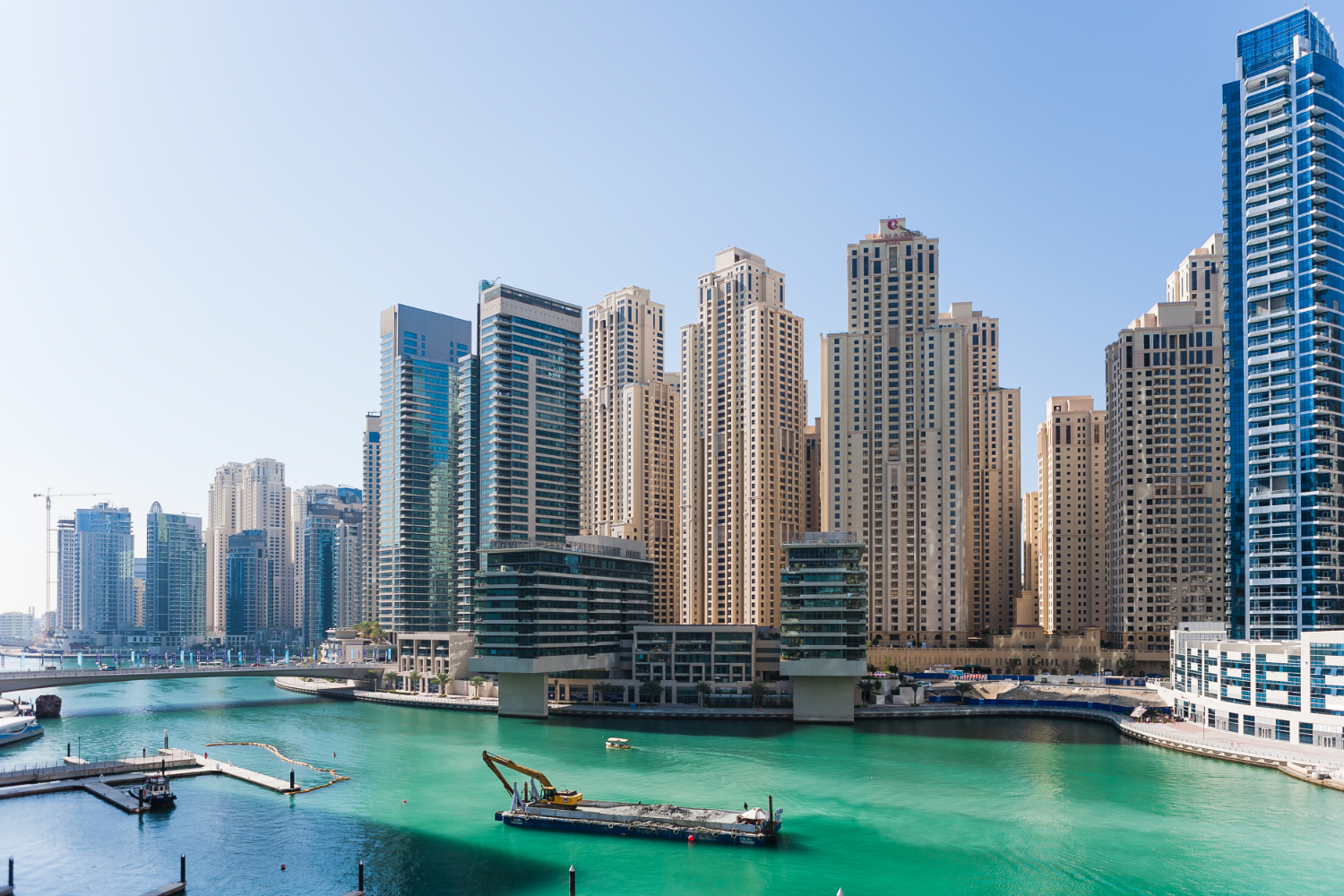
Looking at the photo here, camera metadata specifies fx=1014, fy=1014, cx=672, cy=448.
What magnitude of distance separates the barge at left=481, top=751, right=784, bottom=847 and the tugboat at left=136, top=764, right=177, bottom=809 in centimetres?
2725

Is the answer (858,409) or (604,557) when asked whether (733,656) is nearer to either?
(604,557)

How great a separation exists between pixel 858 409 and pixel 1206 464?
63.7 meters

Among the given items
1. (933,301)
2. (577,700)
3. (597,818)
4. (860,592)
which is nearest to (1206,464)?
(933,301)

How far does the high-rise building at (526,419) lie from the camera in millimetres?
173250

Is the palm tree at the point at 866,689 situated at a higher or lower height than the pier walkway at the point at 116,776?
lower

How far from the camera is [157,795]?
8206cm

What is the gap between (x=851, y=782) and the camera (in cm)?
9106

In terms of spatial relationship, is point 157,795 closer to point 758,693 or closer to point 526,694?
point 526,694

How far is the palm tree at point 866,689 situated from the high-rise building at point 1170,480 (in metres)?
65.4

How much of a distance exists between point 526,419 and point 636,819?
110 m

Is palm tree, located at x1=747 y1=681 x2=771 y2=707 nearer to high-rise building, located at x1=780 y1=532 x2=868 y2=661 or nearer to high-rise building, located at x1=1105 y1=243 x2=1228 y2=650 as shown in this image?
high-rise building, located at x1=780 y1=532 x2=868 y2=661

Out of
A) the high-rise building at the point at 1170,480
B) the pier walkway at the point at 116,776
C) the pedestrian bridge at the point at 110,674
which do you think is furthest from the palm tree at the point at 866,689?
the pedestrian bridge at the point at 110,674

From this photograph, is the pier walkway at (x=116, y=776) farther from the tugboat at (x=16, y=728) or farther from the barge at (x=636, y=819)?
the tugboat at (x=16, y=728)

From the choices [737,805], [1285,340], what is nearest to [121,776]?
[737,805]
